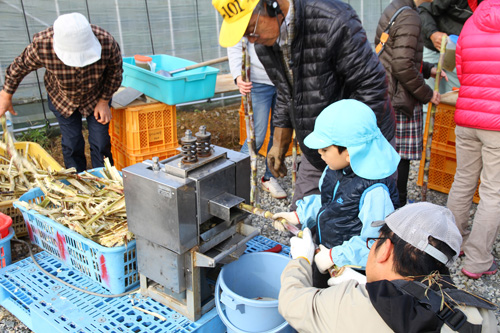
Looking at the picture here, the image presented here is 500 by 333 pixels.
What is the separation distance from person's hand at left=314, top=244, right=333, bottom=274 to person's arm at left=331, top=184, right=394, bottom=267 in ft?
0.15

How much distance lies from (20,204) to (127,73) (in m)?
2.65

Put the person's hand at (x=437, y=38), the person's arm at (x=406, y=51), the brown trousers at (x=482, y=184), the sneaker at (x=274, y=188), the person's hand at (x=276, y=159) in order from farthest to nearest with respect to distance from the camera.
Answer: the person's hand at (x=437, y=38)
the sneaker at (x=274, y=188)
the person's arm at (x=406, y=51)
the brown trousers at (x=482, y=184)
the person's hand at (x=276, y=159)

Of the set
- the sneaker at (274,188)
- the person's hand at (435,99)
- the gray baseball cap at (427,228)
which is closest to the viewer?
the gray baseball cap at (427,228)

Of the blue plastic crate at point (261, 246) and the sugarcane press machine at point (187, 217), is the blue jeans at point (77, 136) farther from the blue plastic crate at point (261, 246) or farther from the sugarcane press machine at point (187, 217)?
the sugarcane press machine at point (187, 217)

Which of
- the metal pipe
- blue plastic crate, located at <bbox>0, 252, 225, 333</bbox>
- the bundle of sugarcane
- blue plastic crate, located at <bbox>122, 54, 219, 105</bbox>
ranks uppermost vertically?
blue plastic crate, located at <bbox>122, 54, 219, 105</bbox>

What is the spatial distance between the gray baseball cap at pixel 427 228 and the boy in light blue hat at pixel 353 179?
1.68 ft

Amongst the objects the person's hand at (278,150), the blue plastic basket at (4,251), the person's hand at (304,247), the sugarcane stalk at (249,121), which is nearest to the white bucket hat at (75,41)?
the sugarcane stalk at (249,121)

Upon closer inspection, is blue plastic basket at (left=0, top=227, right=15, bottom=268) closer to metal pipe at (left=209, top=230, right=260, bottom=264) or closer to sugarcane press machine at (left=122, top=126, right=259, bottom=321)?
sugarcane press machine at (left=122, top=126, right=259, bottom=321)

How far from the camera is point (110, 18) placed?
7.00 m

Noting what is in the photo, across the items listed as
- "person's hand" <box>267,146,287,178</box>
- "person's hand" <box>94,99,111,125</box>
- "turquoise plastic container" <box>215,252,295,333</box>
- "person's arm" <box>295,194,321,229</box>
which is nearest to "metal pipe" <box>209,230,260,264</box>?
"turquoise plastic container" <box>215,252,295,333</box>

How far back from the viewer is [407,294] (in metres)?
1.52

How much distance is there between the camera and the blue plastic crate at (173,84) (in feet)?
15.9

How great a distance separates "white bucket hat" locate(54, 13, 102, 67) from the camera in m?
3.88

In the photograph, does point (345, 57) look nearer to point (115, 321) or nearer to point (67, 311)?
point (115, 321)
